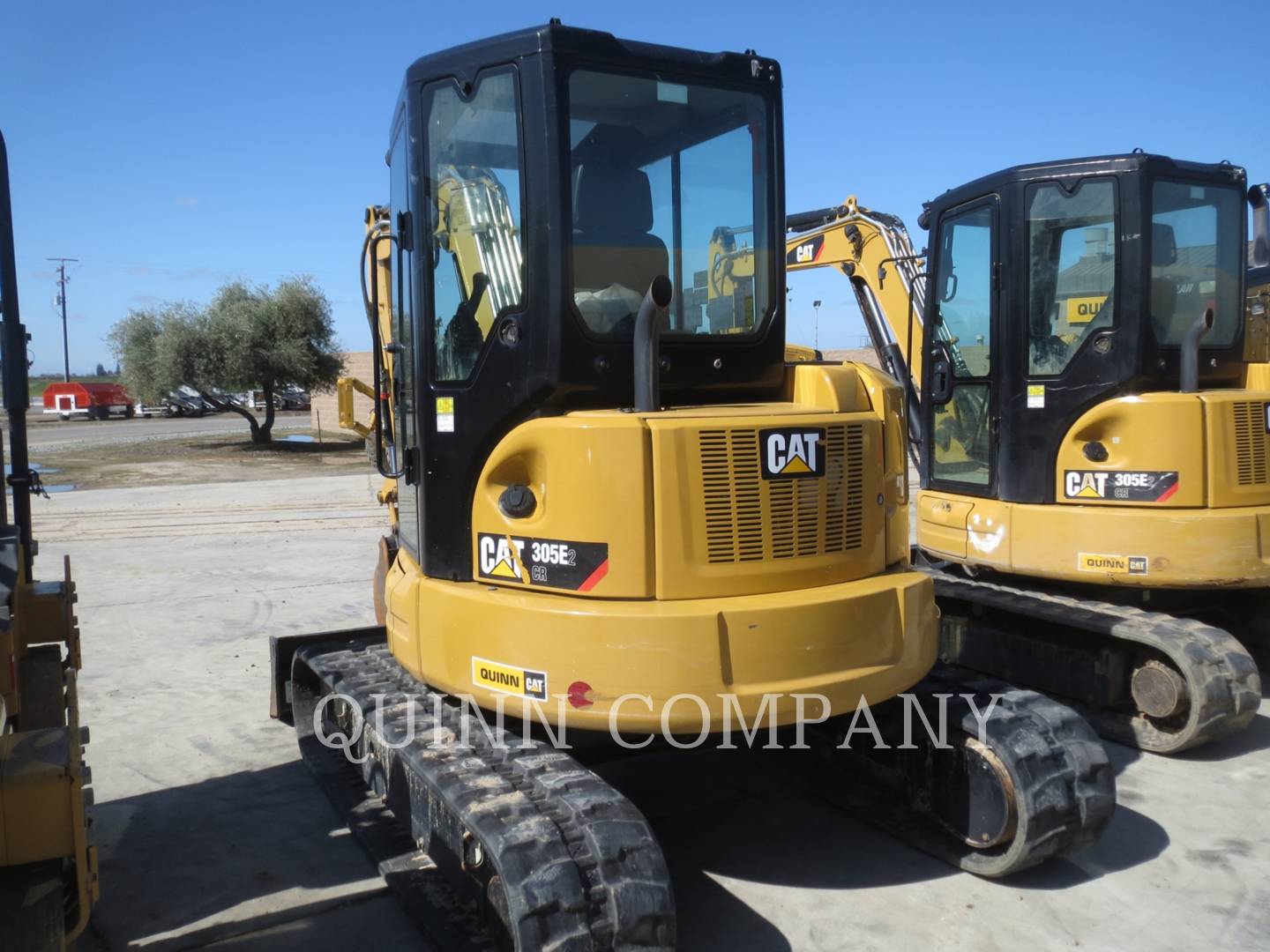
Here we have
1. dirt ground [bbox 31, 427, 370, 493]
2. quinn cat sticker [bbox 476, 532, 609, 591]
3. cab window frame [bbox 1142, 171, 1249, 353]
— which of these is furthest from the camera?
dirt ground [bbox 31, 427, 370, 493]

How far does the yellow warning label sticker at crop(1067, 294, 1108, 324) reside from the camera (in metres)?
6.17

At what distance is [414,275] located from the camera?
4.09 metres

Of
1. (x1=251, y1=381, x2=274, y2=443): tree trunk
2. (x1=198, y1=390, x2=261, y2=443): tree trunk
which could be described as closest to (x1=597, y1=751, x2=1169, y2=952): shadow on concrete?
(x1=198, y1=390, x2=261, y2=443): tree trunk

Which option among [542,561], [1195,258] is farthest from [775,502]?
[1195,258]

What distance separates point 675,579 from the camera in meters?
3.66

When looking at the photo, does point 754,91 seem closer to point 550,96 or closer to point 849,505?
point 550,96

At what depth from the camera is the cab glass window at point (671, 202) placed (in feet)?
12.9

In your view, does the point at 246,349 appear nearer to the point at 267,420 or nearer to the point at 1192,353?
the point at 267,420

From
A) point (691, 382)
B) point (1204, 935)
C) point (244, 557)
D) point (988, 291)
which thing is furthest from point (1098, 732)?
point (244, 557)

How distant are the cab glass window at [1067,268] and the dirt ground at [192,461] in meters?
17.9

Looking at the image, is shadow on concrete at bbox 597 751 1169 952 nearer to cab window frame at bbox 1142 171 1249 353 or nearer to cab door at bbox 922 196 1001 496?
cab door at bbox 922 196 1001 496

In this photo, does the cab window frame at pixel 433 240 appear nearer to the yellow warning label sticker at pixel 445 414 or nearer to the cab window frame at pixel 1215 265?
the yellow warning label sticker at pixel 445 414

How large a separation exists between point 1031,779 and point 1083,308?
3.29 metres

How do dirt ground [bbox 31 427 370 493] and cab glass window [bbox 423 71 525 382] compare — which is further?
dirt ground [bbox 31 427 370 493]
